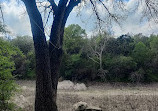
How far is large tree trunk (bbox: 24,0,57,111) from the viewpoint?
9.14ft

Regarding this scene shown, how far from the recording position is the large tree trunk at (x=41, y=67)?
110 inches

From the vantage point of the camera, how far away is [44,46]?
291 cm

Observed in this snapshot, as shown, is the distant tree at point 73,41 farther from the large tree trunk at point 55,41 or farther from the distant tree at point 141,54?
the large tree trunk at point 55,41

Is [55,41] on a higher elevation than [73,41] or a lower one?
lower

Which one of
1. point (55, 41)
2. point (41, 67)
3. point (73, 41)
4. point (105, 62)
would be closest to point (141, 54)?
point (105, 62)

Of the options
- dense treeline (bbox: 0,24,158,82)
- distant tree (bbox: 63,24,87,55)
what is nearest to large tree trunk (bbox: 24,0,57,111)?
dense treeline (bbox: 0,24,158,82)

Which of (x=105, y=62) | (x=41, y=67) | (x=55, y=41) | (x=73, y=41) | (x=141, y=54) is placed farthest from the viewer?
(x=73, y=41)

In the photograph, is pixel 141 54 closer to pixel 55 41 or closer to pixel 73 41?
pixel 73 41

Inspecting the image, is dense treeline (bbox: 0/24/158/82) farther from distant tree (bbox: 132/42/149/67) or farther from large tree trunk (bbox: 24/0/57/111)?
large tree trunk (bbox: 24/0/57/111)

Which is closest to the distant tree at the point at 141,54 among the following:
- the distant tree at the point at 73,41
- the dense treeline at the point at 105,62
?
the dense treeline at the point at 105,62

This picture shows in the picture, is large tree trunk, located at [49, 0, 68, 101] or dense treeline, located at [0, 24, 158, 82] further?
dense treeline, located at [0, 24, 158, 82]

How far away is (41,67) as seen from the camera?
9.27ft

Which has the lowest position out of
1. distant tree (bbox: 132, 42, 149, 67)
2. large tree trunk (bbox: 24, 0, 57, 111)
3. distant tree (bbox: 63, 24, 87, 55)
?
large tree trunk (bbox: 24, 0, 57, 111)

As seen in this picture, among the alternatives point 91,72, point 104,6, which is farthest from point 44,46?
point 91,72
